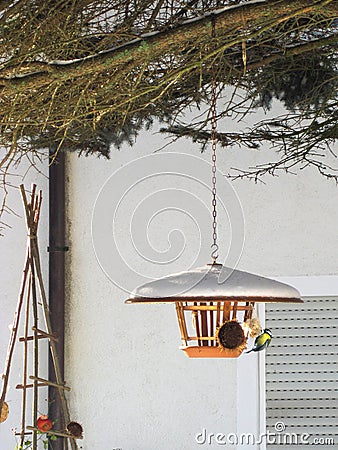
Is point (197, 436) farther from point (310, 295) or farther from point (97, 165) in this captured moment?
point (97, 165)

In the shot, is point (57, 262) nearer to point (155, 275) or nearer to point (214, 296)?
point (155, 275)

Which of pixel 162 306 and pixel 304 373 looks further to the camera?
pixel 162 306

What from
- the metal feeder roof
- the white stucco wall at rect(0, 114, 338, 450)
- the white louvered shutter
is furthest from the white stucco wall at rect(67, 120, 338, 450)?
the metal feeder roof

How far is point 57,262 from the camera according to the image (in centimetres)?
627

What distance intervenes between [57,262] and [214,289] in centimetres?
337

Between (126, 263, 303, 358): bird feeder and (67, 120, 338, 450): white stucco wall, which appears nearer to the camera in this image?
(126, 263, 303, 358): bird feeder

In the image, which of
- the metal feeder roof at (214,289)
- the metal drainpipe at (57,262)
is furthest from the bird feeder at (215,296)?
the metal drainpipe at (57,262)

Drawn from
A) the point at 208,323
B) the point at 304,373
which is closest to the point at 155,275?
the point at 304,373

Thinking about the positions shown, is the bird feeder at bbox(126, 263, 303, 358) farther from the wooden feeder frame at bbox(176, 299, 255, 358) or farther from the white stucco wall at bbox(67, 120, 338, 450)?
the white stucco wall at bbox(67, 120, 338, 450)

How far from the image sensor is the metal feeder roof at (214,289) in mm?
3006

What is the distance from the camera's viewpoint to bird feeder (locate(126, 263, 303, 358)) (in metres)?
3.02

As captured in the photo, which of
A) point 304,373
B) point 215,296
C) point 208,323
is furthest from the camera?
point 304,373

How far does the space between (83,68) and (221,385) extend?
13.4ft

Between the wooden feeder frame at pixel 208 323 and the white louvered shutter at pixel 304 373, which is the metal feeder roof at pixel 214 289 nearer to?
the wooden feeder frame at pixel 208 323
